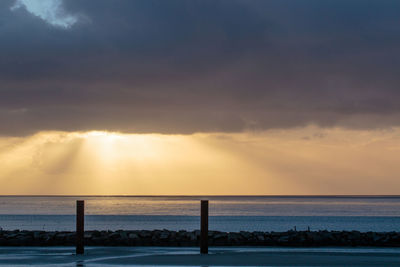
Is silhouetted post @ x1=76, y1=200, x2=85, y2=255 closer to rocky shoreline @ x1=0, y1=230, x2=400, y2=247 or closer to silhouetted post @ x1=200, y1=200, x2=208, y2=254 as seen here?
silhouetted post @ x1=200, y1=200, x2=208, y2=254

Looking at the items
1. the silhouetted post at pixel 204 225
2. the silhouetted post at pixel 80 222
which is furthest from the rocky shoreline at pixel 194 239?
the silhouetted post at pixel 80 222

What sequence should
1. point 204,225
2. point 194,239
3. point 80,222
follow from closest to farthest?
point 204,225 → point 80,222 → point 194,239

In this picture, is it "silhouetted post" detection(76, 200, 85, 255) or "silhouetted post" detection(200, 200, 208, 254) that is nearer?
"silhouetted post" detection(200, 200, 208, 254)

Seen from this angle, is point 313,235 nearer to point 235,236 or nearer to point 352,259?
point 235,236

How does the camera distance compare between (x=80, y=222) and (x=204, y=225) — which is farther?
(x=80, y=222)

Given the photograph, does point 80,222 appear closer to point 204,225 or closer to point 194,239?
point 204,225

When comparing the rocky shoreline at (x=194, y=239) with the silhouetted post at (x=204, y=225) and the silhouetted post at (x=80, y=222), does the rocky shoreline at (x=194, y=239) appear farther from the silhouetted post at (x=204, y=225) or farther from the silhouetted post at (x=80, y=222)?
A: the silhouetted post at (x=80, y=222)

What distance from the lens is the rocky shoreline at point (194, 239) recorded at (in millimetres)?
35969

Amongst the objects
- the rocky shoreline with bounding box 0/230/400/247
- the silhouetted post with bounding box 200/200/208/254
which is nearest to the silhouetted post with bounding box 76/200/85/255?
the silhouetted post with bounding box 200/200/208/254

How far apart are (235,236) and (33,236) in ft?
35.2

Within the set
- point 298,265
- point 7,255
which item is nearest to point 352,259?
point 298,265

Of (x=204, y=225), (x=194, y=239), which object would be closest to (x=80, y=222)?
(x=204, y=225)

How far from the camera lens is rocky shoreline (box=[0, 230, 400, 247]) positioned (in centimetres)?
3597

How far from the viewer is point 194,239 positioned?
3606cm
